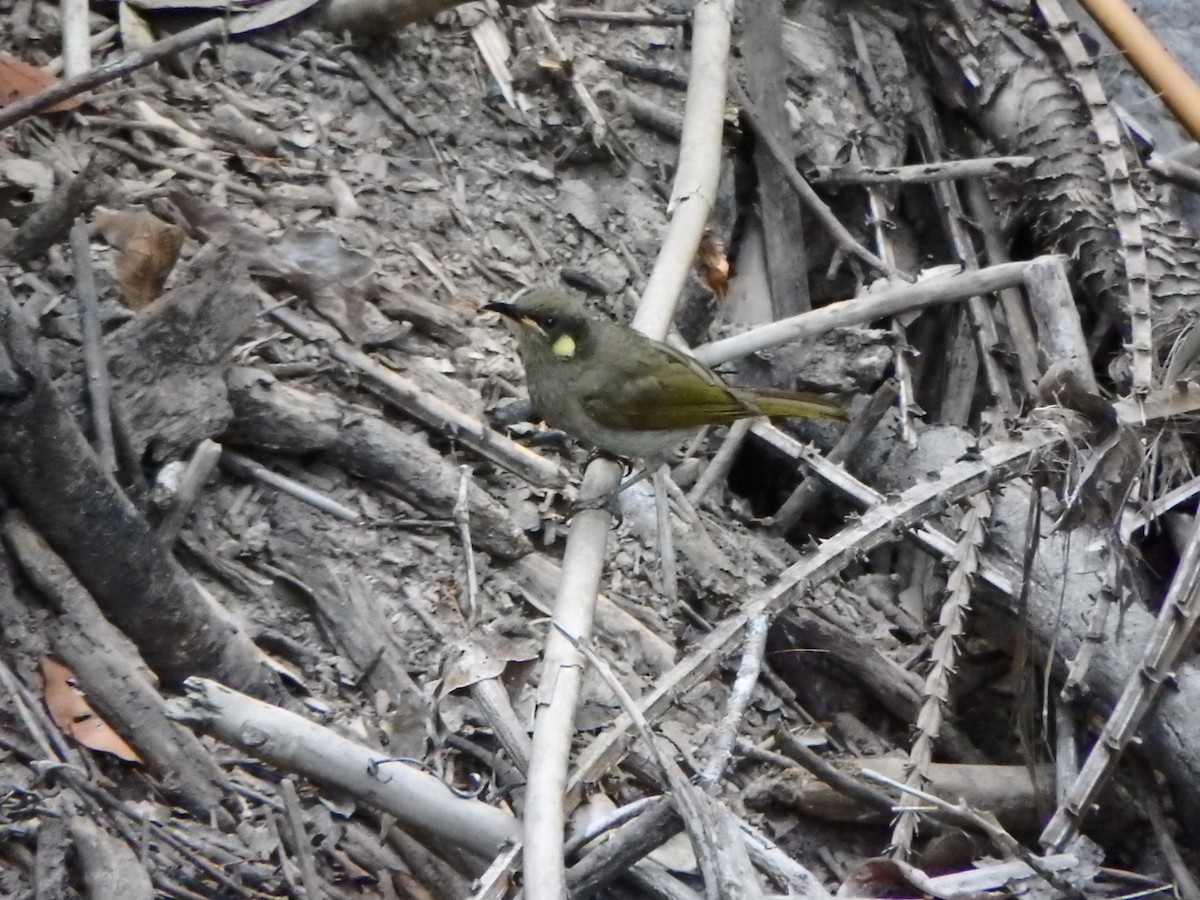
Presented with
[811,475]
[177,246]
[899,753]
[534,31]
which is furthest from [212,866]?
[534,31]

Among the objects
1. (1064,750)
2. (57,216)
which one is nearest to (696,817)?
(1064,750)

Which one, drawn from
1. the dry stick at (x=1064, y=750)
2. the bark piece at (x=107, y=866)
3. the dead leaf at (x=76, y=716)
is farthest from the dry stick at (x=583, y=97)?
the bark piece at (x=107, y=866)

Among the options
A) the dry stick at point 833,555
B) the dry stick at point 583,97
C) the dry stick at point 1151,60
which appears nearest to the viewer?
the dry stick at point 833,555

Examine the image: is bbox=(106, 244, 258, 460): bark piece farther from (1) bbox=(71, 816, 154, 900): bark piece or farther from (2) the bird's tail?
(2) the bird's tail

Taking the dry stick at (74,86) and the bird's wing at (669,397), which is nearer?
the dry stick at (74,86)

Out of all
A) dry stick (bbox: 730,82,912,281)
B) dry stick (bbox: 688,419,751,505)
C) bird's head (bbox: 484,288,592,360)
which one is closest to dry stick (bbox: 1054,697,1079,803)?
dry stick (bbox: 688,419,751,505)

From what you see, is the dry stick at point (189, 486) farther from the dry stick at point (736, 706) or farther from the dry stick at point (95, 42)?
the dry stick at point (95, 42)

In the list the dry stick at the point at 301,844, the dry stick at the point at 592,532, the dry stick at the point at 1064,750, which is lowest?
the dry stick at the point at 1064,750
